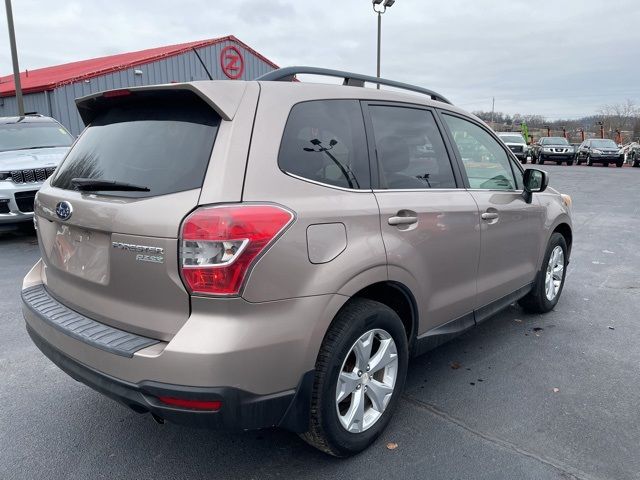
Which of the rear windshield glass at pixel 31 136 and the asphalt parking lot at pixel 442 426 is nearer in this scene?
the asphalt parking lot at pixel 442 426

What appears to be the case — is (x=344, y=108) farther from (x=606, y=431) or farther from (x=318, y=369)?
(x=606, y=431)

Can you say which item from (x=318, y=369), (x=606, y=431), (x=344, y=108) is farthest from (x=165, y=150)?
(x=606, y=431)

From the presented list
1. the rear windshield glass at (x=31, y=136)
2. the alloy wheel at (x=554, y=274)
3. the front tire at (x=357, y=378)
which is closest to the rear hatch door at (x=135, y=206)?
the front tire at (x=357, y=378)

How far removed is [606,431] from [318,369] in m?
1.74

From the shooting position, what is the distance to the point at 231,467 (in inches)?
101

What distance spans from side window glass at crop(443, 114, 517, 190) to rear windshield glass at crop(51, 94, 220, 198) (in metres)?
1.80

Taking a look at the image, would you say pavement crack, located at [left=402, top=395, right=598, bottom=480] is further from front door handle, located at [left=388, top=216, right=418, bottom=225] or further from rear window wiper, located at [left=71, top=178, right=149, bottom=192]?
rear window wiper, located at [left=71, top=178, right=149, bottom=192]

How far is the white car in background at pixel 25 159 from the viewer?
23.4 feet

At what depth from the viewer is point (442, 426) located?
2.94 m

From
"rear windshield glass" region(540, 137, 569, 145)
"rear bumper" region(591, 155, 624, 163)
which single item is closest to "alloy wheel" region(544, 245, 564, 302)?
"rear bumper" region(591, 155, 624, 163)

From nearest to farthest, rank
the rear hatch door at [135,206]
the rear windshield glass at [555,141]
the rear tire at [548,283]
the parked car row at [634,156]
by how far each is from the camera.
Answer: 1. the rear hatch door at [135,206]
2. the rear tire at [548,283]
3. the parked car row at [634,156]
4. the rear windshield glass at [555,141]

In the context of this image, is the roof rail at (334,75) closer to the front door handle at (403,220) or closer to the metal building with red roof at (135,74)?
the front door handle at (403,220)

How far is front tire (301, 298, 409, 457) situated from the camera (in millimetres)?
2371

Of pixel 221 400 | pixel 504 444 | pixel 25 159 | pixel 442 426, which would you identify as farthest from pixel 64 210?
pixel 25 159
